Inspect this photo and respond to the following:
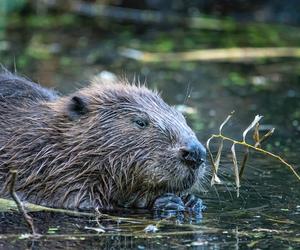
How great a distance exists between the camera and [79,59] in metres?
12.0

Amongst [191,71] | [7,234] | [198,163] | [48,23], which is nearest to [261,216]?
[198,163]

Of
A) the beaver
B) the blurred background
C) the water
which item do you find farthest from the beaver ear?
the blurred background

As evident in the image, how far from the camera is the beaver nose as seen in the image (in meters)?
5.42

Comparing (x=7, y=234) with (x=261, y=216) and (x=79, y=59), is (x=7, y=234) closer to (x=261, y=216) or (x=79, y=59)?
(x=261, y=216)

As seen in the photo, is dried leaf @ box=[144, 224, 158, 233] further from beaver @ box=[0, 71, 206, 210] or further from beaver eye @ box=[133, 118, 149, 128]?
beaver eye @ box=[133, 118, 149, 128]

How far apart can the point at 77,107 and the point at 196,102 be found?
12.3 ft

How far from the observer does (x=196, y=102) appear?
31.3ft

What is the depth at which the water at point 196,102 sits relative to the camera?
4820 millimetres

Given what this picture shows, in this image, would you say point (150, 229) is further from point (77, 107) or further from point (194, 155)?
point (77, 107)

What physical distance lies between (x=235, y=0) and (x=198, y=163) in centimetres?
1026

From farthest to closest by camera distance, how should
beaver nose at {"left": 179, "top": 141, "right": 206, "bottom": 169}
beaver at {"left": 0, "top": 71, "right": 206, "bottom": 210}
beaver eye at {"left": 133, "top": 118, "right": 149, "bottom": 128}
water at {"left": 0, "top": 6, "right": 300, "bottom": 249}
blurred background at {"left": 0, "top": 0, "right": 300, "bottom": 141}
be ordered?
blurred background at {"left": 0, "top": 0, "right": 300, "bottom": 141}, beaver eye at {"left": 133, "top": 118, "right": 149, "bottom": 128}, beaver at {"left": 0, "top": 71, "right": 206, "bottom": 210}, beaver nose at {"left": 179, "top": 141, "right": 206, "bottom": 169}, water at {"left": 0, "top": 6, "right": 300, "bottom": 249}

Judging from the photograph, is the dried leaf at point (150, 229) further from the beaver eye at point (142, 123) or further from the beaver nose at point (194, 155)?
the beaver eye at point (142, 123)

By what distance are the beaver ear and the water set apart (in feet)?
2.25

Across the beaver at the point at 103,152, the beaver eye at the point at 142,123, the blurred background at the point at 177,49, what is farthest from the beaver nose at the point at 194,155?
the blurred background at the point at 177,49
